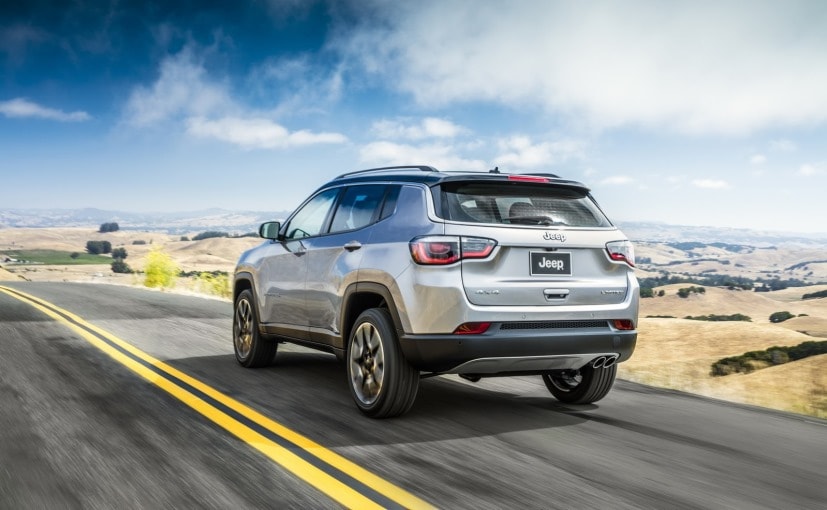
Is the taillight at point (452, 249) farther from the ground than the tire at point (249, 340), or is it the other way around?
the taillight at point (452, 249)

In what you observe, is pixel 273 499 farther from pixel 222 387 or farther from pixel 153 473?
pixel 222 387

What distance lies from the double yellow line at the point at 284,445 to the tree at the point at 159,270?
74.6 ft

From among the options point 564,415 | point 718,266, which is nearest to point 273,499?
point 564,415

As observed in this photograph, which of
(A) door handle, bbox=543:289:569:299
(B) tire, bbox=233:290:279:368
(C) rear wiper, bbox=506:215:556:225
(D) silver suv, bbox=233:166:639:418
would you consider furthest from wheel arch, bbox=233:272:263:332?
(A) door handle, bbox=543:289:569:299

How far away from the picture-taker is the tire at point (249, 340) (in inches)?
292

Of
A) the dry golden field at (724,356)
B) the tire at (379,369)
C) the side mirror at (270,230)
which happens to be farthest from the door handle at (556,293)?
the dry golden field at (724,356)

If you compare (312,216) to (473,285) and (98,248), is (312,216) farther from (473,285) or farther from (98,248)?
(98,248)

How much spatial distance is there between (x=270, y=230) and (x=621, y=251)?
337 cm

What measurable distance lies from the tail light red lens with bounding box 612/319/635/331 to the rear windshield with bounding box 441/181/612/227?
0.70 meters

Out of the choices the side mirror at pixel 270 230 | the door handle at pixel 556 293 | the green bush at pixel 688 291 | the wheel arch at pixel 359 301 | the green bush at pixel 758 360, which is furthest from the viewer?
the green bush at pixel 688 291

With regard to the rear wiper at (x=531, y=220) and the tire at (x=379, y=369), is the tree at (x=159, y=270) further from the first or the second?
the rear wiper at (x=531, y=220)

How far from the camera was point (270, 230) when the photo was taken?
7145 mm

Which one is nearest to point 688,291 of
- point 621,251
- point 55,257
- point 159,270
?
point 159,270

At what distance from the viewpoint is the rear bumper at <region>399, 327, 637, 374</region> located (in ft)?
15.7
